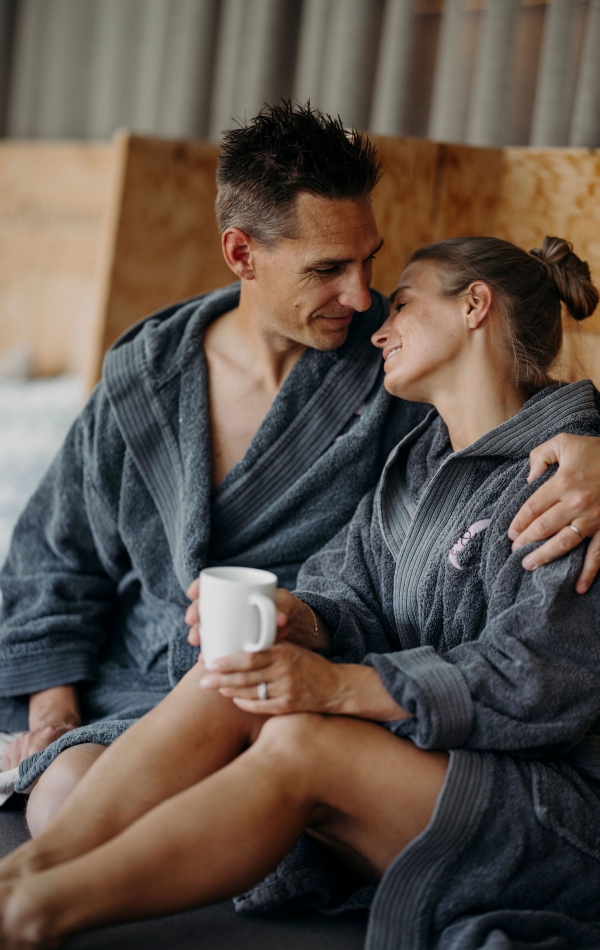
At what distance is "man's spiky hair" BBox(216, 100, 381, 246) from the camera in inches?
56.2

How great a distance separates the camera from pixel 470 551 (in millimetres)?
1241

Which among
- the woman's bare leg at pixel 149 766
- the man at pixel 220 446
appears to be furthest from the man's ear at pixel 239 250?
the woman's bare leg at pixel 149 766

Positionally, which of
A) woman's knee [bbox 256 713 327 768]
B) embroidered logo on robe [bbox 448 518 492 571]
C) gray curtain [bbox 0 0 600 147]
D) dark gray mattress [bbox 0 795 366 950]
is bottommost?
dark gray mattress [bbox 0 795 366 950]

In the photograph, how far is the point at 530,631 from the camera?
1081 millimetres

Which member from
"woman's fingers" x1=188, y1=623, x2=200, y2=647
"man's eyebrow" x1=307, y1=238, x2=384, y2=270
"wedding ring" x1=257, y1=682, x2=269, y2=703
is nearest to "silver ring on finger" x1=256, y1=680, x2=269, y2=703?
"wedding ring" x1=257, y1=682, x2=269, y2=703

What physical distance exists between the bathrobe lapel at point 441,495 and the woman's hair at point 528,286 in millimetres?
71

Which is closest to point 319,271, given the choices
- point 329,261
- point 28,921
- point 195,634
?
point 329,261

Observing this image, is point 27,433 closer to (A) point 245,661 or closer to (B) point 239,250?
(B) point 239,250

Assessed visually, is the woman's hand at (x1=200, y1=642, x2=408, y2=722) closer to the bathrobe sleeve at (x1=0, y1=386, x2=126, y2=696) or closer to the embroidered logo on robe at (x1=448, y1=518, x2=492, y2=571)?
the embroidered logo on robe at (x1=448, y1=518, x2=492, y2=571)

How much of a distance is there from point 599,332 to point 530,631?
76cm

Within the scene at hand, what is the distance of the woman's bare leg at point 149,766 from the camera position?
103 centimetres

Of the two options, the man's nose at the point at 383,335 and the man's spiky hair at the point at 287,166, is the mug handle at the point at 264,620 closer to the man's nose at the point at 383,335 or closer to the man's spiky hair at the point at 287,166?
the man's nose at the point at 383,335

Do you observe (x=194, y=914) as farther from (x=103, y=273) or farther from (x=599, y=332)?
(x=103, y=273)

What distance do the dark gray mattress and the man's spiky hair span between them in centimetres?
93
